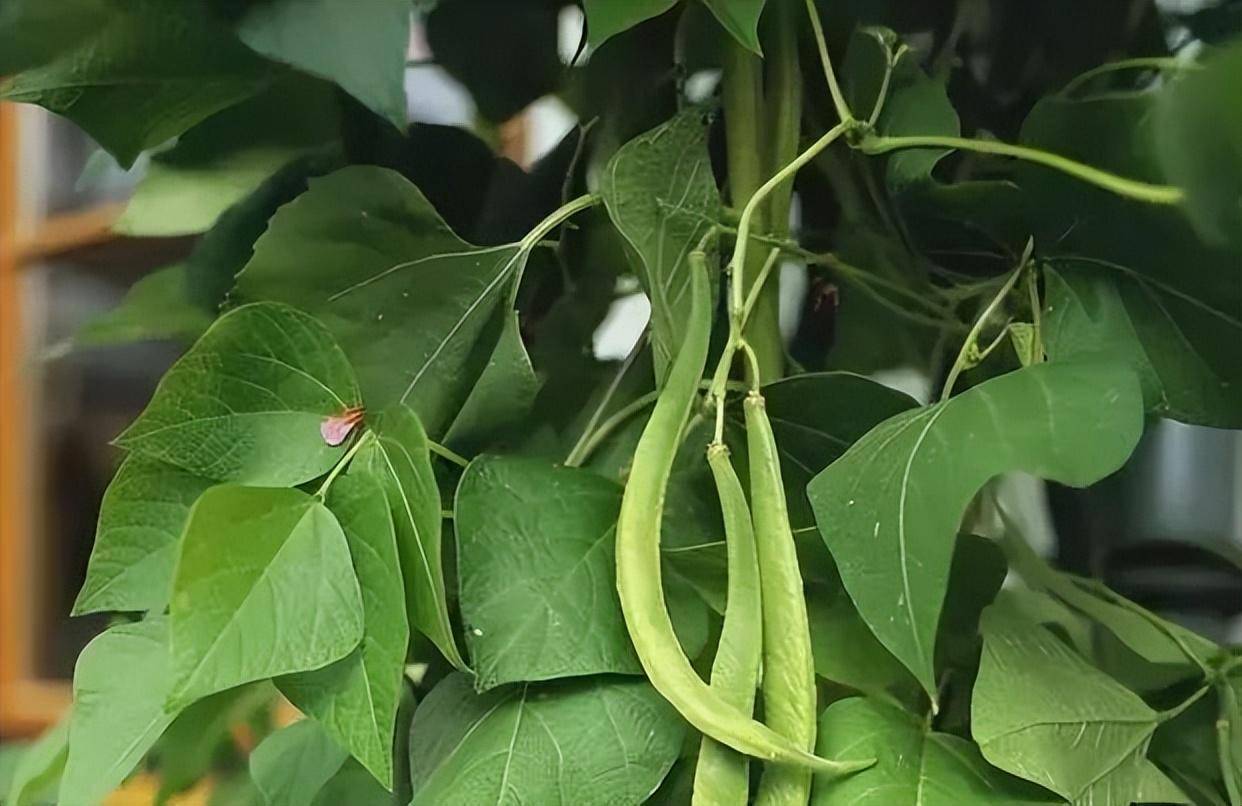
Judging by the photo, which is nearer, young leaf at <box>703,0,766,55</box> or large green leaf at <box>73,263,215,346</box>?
young leaf at <box>703,0,766,55</box>

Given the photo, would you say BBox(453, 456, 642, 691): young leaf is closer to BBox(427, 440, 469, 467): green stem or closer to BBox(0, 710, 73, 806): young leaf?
BBox(427, 440, 469, 467): green stem

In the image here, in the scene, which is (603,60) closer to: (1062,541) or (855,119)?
(855,119)

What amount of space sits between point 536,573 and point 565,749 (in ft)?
0.12

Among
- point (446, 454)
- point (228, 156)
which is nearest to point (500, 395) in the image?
point (446, 454)

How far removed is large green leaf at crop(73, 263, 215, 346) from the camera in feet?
1.18

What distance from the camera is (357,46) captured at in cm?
26

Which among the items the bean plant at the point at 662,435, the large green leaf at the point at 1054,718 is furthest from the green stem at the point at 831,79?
the large green leaf at the point at 1054,718

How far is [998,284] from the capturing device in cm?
30

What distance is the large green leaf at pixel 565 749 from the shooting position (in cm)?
24

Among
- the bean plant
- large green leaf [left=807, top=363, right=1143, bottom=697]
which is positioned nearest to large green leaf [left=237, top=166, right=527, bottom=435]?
the bean plant

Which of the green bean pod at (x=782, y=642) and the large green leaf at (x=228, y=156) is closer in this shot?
the green bean pod at (x=782, y=642)

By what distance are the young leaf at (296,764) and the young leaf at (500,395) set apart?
0.28ft

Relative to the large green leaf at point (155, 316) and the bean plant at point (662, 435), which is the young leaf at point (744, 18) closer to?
the bean plant at point (662, 435)

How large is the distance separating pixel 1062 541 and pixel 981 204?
0.19 metres
